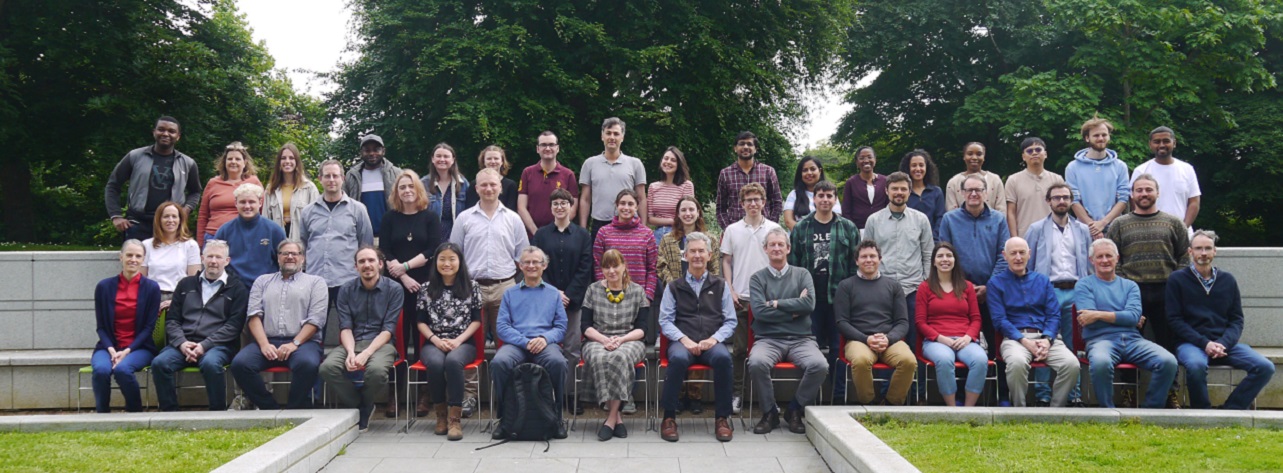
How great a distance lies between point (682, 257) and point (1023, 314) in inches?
108

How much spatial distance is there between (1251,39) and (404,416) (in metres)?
21.7

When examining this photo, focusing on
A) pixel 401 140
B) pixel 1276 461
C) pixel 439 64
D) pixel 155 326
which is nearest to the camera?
pixel 1276 461

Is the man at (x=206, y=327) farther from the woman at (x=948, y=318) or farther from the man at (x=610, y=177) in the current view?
the woman at (x=948, y=318)

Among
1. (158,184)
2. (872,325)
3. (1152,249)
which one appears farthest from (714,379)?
(158,184)

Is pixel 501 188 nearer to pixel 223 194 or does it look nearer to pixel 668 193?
pixel 668 193

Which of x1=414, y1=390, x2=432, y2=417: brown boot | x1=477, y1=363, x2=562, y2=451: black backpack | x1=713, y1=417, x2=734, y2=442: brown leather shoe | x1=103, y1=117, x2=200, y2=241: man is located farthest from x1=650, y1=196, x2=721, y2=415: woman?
x1=103, y1=117, x2=200, y2=241: man

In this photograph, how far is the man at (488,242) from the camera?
774cm

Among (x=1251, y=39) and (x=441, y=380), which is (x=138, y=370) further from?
(x=1251, y=39)

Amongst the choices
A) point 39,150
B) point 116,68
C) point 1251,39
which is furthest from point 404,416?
point 1251,39

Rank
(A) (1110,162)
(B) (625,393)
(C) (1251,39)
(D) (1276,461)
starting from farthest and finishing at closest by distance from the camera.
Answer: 1. (C) (1251,39)
2. (A) (1110,162)
3. (B) (625,393)
4. (D) (1276,461)

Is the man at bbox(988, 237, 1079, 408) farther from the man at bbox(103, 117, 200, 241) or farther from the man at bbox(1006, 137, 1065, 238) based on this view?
the man at bbox(103, 117, 200, 241)

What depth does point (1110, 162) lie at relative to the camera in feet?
27.5

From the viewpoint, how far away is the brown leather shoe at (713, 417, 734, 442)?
22.3 feet

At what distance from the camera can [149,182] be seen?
8430mm
